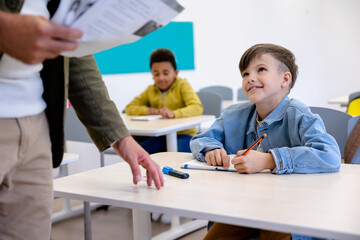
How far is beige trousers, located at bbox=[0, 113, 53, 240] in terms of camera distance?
2.41 feet

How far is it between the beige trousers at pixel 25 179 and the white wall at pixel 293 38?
5.09 meters

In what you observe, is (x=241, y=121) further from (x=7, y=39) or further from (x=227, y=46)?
(x=227, y=46)

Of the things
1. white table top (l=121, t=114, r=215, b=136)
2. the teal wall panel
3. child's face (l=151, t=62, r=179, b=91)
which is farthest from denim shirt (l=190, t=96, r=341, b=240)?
the teal wall panel

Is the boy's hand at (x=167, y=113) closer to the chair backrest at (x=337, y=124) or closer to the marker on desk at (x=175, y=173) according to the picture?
the chair backrest at (x=337, y=124)

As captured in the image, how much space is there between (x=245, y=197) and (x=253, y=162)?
27 cm

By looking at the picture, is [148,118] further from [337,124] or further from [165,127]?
[337,124]

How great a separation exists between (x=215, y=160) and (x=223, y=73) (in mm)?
4979

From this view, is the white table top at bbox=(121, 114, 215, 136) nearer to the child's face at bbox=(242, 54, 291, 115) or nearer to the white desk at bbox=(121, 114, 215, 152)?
the white desk at bbox=(121, 114, 215, 152)

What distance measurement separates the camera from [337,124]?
72.0 inches

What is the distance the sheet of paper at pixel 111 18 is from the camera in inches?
28.2

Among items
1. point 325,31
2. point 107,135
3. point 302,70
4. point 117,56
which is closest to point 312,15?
point 325,31

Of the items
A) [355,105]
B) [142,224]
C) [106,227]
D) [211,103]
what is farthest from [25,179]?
[211,103]

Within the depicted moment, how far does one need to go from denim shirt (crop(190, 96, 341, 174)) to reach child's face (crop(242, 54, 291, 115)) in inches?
1.9

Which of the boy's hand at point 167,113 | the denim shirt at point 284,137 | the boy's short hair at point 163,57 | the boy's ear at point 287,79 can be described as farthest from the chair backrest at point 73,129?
the boy's ear at point 287,79
